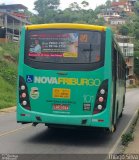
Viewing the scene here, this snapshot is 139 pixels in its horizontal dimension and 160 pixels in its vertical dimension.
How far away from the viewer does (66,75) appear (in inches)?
508

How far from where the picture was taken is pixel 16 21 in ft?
265

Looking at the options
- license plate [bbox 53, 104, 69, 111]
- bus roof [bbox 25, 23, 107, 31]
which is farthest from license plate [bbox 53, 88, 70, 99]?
bus roof [bbox 25, 23, 107, 31]

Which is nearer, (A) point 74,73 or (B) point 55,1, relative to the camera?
(A) point 74,73

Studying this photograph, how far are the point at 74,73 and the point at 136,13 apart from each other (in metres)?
170

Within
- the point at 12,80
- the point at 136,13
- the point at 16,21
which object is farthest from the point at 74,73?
the point at 136,13

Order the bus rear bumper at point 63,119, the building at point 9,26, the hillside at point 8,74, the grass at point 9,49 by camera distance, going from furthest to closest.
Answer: the building at point 9,26 < the grass at point 9,49 < the hillside at point 8,74 < the bus rear bumper at point 63,119

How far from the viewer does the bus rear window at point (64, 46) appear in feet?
42.3

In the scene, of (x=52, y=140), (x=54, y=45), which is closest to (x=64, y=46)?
(x=54, y=45)

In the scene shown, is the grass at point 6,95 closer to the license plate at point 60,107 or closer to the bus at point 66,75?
the bus at point 66,75

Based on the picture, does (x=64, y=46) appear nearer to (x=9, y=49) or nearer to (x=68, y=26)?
(x=68, y=26)

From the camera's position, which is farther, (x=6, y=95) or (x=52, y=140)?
(x=6, y=95)

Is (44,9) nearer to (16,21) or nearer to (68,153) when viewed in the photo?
(16,21)

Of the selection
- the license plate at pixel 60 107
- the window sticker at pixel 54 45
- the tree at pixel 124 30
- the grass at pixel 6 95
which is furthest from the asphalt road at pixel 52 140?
the tree at pixel 124 30

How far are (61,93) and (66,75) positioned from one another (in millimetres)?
510
